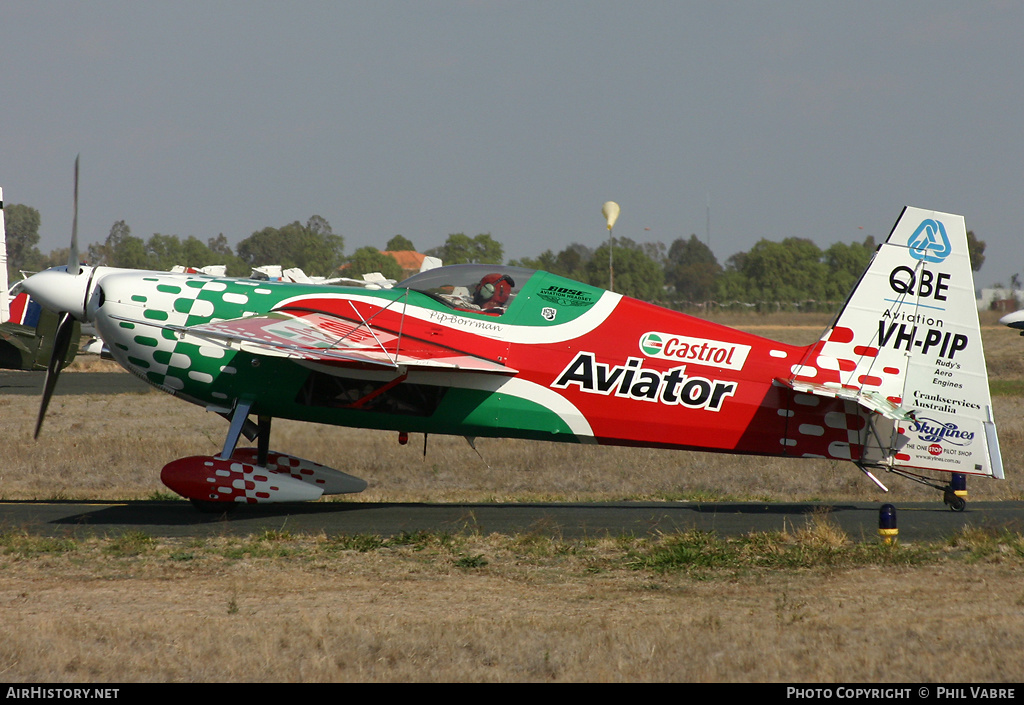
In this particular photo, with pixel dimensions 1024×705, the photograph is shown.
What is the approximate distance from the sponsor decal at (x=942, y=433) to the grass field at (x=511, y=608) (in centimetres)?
159

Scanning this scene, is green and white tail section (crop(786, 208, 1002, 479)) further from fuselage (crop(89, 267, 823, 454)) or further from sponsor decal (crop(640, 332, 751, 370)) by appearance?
fuselage (crop(89, 267, 823, 454))

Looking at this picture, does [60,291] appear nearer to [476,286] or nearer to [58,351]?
[58,351]

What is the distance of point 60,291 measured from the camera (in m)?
11.5

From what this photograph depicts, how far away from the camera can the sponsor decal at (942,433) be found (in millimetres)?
11117

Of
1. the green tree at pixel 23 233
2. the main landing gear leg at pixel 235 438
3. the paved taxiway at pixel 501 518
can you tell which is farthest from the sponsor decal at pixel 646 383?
the green tree at pixel 23 233

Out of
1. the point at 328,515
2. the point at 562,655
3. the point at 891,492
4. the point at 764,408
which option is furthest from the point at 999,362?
the point at 562,655

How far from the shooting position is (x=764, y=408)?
11133 mm

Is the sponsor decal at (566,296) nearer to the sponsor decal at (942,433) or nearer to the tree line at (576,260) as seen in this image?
the sponsor decal at (942,433)

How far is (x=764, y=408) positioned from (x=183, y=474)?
23.5 ft

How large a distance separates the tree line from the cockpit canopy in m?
37.9

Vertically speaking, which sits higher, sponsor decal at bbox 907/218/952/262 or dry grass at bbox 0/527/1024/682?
sponsor decal at bbox 907/218/952/262

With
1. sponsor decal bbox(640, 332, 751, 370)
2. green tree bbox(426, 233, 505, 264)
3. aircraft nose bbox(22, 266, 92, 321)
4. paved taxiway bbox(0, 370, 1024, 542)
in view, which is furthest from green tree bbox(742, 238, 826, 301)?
aircraft nose bbox(22, 266, 92, 321)

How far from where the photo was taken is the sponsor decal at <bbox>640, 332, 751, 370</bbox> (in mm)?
11102
